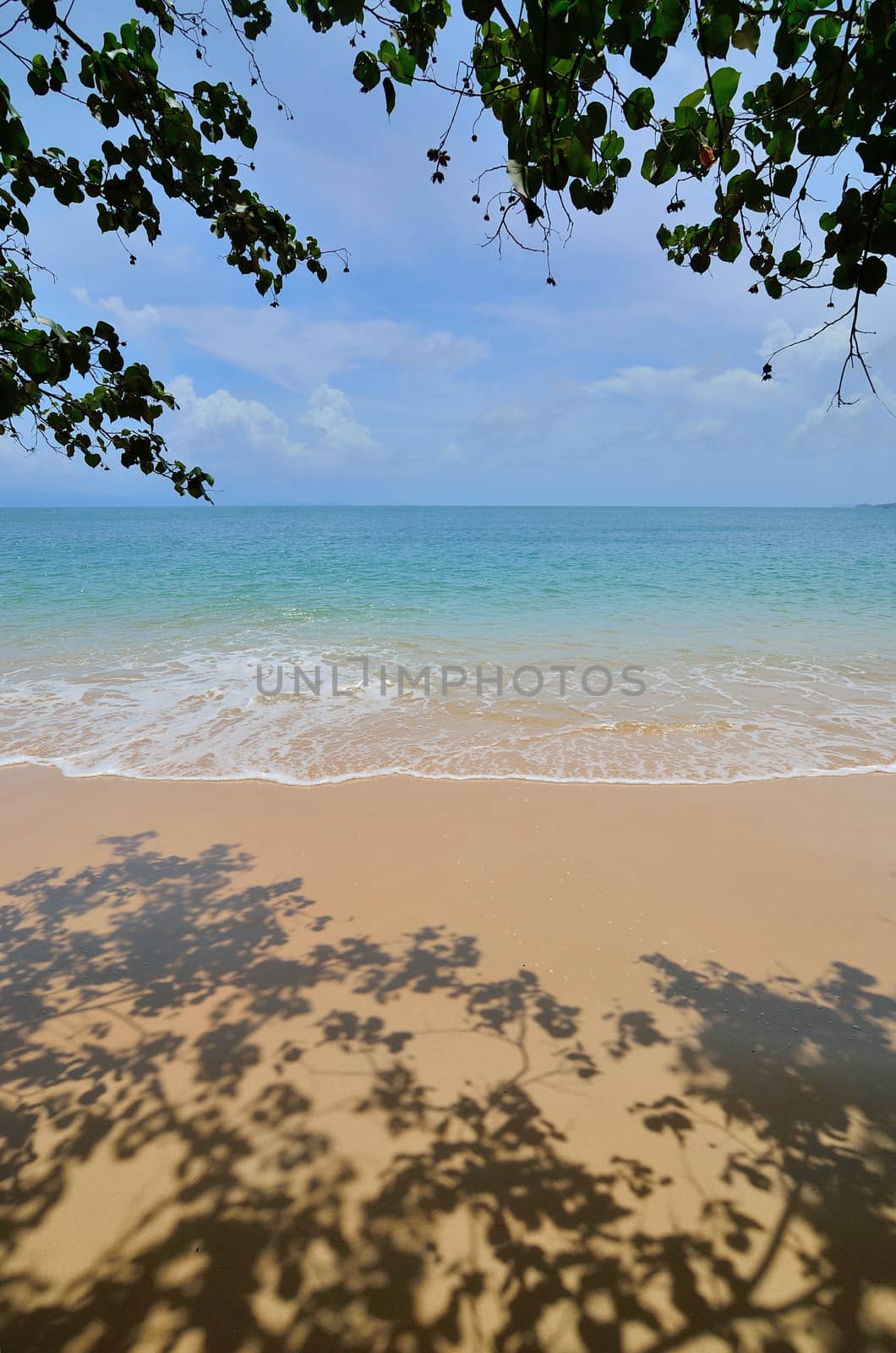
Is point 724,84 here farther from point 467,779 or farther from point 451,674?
point 451,674

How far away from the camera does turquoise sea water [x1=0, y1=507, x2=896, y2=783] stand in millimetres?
8586

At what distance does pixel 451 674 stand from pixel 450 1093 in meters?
9.62

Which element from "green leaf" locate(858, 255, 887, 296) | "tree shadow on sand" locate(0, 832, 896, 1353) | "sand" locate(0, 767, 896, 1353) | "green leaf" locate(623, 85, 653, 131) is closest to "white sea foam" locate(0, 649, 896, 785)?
"sand" locate(0, 767, 896, 1353)

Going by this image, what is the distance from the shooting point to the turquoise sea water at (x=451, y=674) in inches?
338

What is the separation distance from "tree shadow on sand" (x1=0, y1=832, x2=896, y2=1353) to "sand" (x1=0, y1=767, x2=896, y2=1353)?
→ 1cm

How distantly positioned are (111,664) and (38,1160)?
1190cm

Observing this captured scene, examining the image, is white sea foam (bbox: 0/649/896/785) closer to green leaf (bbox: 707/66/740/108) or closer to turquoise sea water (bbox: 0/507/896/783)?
turquoise sea water (bbox: 0/507/896/783)

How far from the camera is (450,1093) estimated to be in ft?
11.5

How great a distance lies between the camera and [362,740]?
9.16 m

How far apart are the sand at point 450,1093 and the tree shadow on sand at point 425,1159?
1 centimetres

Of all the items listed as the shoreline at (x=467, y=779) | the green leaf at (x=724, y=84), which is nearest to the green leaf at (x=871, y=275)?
the green leaf at (x=724, y=84)

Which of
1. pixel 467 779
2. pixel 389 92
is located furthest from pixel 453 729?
pixel 389 92

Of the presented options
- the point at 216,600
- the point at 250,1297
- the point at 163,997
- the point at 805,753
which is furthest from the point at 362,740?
the point at 216,600

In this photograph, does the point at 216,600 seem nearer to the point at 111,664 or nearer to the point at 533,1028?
the point at 111,664
